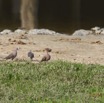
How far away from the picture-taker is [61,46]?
42.1 ft

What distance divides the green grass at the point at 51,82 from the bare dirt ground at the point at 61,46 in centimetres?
139

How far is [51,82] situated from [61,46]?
4.21m

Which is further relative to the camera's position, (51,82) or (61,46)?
(61,46)

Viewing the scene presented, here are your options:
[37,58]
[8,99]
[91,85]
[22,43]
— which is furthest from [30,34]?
[8,99]

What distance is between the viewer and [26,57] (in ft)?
37.1

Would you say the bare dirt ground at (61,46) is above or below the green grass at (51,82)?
above

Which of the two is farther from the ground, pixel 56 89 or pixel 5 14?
pixel 5 14

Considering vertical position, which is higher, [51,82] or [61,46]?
[61,46]

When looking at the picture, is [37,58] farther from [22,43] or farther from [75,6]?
[75,6]

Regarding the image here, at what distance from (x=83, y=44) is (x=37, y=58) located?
2203 mm

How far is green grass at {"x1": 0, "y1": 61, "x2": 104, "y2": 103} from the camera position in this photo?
25.7ft

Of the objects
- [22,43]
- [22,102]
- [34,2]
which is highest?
[34,2]

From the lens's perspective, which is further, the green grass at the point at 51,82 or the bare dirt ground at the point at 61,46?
the bare dirt ground at the point at 61,46

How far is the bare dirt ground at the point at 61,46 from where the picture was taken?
1152 centimetres
